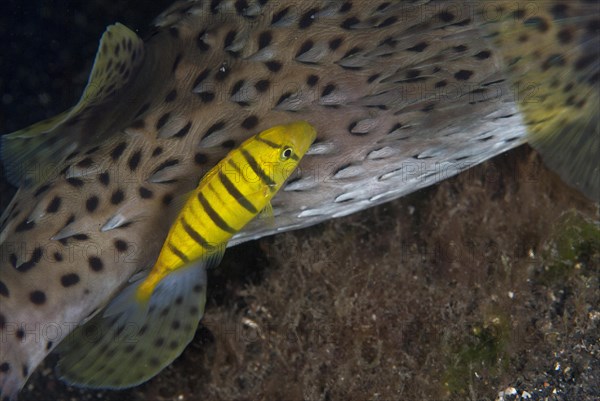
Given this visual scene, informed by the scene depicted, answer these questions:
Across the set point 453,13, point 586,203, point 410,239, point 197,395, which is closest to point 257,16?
point 453,13

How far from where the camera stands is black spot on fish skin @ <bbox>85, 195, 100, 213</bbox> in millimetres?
2674

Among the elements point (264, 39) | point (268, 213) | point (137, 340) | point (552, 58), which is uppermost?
point (264, 39)

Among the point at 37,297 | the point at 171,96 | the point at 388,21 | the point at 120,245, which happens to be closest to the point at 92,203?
the point at 120,245

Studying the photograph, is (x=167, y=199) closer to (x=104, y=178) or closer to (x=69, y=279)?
(x=104, y=178)

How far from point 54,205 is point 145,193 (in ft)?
1.43

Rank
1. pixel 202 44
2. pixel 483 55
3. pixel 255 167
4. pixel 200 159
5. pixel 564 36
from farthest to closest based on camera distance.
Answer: pixel 202 44
pixel 200 159
pixel 483 55
pixel 564 36
pixel 255 167

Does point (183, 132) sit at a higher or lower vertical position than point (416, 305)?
higher

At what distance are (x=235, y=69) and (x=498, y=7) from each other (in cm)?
126

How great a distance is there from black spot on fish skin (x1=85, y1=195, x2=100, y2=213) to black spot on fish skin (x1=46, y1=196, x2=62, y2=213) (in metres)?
0.13

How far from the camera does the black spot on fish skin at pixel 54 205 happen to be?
106 inches

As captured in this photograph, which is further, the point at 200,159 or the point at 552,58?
the point at 200,159

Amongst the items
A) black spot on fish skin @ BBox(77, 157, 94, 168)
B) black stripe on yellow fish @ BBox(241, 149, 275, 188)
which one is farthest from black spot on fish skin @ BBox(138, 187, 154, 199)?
black stripe on yellow fish @ BBox(241, 149, 275, 188)

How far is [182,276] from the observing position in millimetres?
2873

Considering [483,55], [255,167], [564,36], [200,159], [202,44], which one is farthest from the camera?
[202,44]
